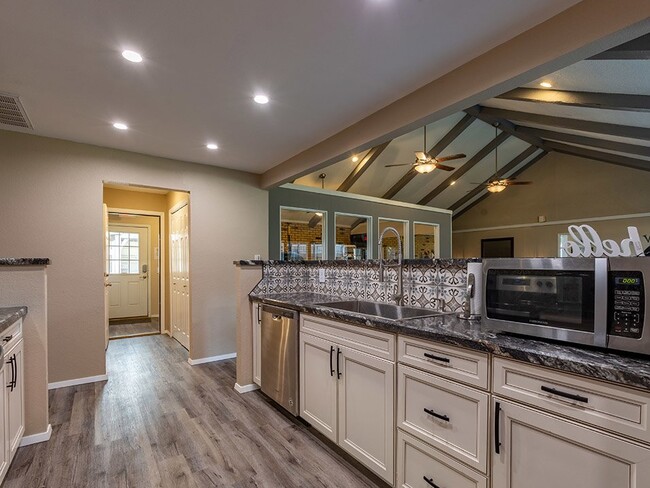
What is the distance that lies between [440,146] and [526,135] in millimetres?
2134

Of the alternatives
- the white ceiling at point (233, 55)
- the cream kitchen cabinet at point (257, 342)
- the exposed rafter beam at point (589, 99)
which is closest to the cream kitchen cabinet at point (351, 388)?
the cream kitchen cabinet at point (257, 342)

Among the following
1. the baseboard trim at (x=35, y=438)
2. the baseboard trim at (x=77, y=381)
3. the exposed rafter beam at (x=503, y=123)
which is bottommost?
the baseboard trim at (x=77, y=381)

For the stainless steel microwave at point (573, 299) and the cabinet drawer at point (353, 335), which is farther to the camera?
the cabinet drawer at point (353, 335)

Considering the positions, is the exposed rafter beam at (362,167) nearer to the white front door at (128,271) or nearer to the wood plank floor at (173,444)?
the white front door at (128,271)

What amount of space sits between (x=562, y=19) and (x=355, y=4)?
1.03 metres

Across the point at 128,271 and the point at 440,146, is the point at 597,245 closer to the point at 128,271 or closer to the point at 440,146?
the point at 440,146

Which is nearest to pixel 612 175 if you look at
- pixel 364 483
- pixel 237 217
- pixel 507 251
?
pixel 507 251

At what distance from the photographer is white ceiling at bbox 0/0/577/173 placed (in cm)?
164

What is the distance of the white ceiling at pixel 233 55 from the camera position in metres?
1.64

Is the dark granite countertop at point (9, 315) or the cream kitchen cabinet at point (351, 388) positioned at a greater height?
the dark granite countertop at point (9, 315)

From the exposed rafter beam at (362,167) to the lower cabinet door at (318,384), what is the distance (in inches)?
183

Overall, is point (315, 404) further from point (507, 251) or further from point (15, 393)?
point (507, 251)

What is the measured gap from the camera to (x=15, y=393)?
6.55 feet

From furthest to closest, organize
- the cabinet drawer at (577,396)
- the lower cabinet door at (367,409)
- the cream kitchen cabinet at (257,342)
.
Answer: the cream kitchen cabinet at (257,342) → the lower cabinet door at (367,409) → the cabinet drawer at (577,396)
